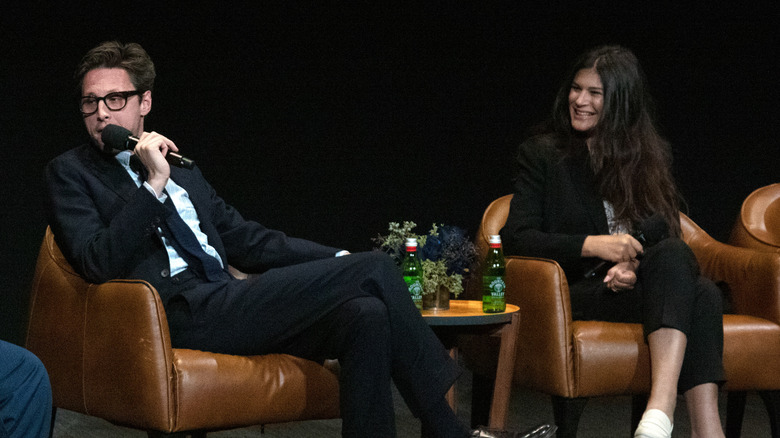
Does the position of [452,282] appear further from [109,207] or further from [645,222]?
[109,207]

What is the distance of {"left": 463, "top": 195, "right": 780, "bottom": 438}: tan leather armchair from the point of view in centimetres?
254

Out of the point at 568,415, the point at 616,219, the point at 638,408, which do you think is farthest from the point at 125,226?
the point at 638,408

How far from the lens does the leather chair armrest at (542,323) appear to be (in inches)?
101

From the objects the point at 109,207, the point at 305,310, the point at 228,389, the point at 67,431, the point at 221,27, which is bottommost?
the point at 67,431

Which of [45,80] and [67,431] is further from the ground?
[45,80]

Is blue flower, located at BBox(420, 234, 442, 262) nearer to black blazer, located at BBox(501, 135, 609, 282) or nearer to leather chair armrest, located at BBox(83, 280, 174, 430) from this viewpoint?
black blazer, located at BBox(501, 135, 609, 282)

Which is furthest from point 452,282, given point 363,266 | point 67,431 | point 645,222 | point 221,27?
point 221,27

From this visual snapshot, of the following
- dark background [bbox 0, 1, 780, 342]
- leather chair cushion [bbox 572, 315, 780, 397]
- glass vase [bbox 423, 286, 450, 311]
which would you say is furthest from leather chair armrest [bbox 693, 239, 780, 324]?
dark background [bbox 0, 1, 780, 342]

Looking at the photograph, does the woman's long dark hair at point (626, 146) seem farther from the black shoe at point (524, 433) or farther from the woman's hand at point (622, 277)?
the black shoe at point (524, 433)

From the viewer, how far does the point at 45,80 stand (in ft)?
11.5

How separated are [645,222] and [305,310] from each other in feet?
3.90

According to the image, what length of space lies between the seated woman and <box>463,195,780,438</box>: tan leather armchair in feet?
0.35

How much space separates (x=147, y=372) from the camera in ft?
6.57

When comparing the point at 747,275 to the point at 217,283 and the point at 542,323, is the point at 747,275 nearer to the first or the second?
the point at 542,323
